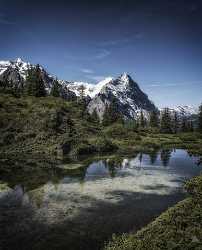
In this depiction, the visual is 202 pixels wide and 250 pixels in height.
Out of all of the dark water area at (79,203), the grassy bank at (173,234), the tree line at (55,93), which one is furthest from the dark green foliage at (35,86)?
the grassy bank at (173,234)

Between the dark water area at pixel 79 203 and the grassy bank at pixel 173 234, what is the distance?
10.1 ft

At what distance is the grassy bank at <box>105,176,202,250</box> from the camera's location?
18.1 metres

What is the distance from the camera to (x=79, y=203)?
105 feet

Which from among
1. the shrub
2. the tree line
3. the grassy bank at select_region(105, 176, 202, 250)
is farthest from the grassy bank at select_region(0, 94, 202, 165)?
the grassy bank at select_region(105, 176, 202, 250)

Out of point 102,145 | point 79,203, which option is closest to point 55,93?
point 102,145

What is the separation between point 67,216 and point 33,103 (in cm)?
8045

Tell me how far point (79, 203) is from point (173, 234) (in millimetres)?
14848

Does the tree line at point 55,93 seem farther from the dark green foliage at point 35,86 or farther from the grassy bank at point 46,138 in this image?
the grassy bank at point 46,138

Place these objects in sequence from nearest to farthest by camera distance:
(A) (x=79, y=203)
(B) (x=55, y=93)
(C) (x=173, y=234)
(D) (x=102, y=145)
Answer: (C) (x=173, y=234) → (A) (x=79, y=203) → (D) (x=102, y=145) → (B) (x=55, y=93)

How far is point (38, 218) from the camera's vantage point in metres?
27.0

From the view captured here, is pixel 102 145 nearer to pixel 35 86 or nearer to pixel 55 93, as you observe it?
pixel 35 86

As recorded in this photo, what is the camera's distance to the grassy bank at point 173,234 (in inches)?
711

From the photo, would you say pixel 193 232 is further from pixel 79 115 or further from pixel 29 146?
pixel 79 115

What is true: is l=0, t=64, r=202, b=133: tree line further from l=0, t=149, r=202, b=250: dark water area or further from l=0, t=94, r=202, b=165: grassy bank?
l=0, t=149, r=202, b=250: dark water area
